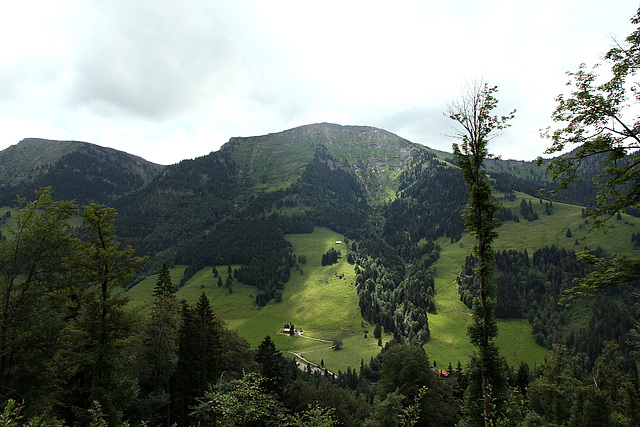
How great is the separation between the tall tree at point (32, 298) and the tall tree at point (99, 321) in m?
1.15

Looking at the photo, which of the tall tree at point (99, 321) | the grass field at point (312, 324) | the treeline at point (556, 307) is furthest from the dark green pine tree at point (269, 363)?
the treeline at point (556, 307)

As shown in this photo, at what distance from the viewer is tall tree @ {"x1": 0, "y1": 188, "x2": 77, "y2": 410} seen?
20.5 metres

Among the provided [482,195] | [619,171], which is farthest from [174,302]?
[619,171]

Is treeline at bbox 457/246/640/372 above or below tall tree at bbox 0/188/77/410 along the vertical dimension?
below

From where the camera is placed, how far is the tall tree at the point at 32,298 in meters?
20.5

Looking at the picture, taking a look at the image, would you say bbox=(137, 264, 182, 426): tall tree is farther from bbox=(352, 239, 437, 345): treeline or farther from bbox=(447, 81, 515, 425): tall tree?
bbox=(352, 239, 437, 345): treeline

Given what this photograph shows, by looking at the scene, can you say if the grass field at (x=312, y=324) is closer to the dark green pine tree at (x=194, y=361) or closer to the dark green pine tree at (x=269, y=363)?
the dark green pine tree at (x=269, y=363)

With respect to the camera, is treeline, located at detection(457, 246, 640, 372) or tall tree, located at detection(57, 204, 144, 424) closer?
tall tree, located at detection(57, 204, 144, 424)

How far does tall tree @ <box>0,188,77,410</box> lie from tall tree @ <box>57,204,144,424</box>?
1.15m

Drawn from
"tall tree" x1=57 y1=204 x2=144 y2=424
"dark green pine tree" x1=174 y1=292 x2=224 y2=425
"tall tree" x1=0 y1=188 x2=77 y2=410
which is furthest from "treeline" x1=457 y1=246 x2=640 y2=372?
"tall tree" x1=0 y1=188 x2=77 y2=410

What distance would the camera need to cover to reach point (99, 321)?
2334 centimetres

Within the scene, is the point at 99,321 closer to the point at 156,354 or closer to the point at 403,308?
the point at 156,354

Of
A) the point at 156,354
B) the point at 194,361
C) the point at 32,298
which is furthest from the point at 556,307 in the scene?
the point at 32,298

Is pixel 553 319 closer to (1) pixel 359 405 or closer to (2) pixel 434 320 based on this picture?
(2) pixel 434 320
